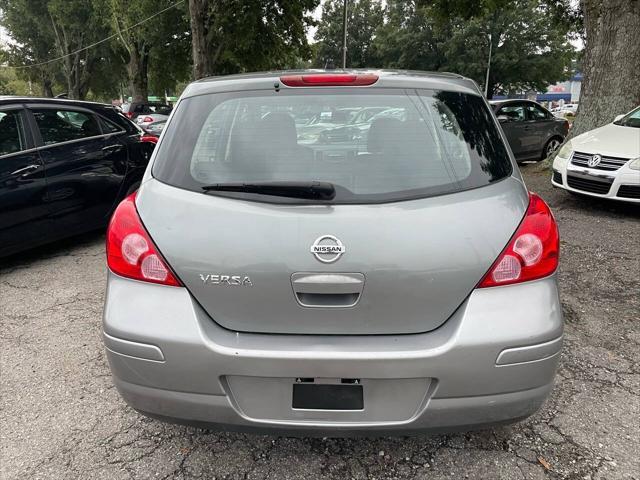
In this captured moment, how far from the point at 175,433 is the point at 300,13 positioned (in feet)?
80.6

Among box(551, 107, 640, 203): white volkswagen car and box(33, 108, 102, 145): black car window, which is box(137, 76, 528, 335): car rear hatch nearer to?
box(33, 108, 102, 145): black car window

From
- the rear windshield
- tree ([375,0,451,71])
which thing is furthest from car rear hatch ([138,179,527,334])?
tree ([375,0,451,71])

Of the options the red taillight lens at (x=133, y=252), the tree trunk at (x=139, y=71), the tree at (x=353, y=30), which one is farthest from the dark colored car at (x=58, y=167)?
the tree at (x=353, y=30)

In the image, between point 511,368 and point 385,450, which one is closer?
point 511,368

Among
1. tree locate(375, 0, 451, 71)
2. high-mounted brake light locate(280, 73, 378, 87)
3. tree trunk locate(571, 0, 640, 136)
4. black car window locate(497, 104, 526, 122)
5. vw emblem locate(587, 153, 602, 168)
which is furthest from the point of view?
tree locate(375, 0, 451, 71)

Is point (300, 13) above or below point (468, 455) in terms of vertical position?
above

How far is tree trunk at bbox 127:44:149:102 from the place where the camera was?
29.2m

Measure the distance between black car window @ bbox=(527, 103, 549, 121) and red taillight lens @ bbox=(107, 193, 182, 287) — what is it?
→ 1105cm

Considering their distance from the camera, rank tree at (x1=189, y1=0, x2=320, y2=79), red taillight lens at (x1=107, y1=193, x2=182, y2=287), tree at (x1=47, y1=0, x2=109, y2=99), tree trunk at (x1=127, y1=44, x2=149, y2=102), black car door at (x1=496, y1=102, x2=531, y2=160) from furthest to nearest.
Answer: tree trunk at (x1=127, y1=44, x2=149, y2=102)
tree at (x1=47, y1=0, x2=109, y2=99)
tree at (x1=189, y1=0, x2=320, y2=79)
black car door at (x1=496, y1=102, x2=531, y2=160)
red taillight lens at (x1=107, y1=193, x2=182, y2=287)

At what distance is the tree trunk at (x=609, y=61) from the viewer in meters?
7.92

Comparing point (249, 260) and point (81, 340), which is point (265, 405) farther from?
point (81, 340)

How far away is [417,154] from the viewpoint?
200cm

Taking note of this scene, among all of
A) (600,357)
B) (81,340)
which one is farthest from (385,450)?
(81,340)

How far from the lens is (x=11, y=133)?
4668 mm
